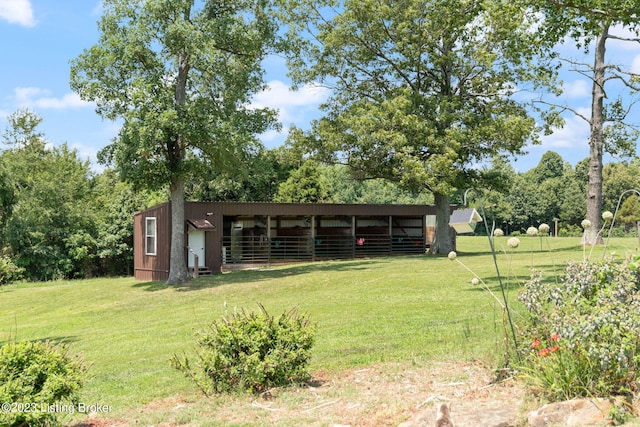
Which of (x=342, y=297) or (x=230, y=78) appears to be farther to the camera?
(x=230, y=78)

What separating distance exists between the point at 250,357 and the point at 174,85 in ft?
48.8

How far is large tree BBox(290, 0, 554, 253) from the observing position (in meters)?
21.1

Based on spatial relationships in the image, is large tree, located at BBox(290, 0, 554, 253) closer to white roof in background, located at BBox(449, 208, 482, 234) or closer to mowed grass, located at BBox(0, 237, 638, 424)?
mowed grass, located at BBox(0, 237, 638, 424)

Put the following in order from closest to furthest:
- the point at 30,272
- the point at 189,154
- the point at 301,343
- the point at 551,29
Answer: the point at 301,343 < the point at 551,29 < the point at 189,154 < the point at 30,272

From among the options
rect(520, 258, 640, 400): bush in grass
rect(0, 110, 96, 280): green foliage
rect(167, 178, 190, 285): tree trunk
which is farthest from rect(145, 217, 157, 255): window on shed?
rect(520, 258, 640, 400): bush in grass

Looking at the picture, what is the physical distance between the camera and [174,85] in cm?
1825

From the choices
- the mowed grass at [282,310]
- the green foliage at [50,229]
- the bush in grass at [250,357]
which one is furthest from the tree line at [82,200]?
the bush in grass at [250,357]

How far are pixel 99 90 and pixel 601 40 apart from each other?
18116 millimetres

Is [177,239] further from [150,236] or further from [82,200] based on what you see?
[82,200]

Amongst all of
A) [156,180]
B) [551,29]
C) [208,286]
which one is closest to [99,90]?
[156,180]

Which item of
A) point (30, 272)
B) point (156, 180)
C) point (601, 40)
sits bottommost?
point (30, 272)

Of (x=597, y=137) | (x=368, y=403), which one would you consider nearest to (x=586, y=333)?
(x=368, y=403)

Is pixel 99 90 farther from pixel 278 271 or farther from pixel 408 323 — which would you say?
pixel 408 323

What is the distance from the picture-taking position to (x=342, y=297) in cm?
1202
